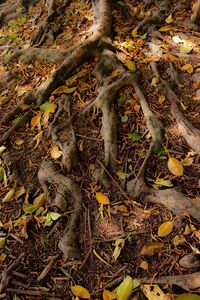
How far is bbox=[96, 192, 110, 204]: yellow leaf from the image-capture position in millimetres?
2582

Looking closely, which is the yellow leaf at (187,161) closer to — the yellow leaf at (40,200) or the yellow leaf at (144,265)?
the yellow leaf at (144,265)

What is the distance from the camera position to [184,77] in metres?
3.33

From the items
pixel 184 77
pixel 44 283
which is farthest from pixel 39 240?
pixel 184 77

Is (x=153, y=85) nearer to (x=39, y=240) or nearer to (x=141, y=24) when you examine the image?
(x=141, y=24)

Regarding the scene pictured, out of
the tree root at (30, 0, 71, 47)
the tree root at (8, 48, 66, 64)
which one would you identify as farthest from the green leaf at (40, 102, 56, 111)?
the tree root at (30, 0, 71, 47)

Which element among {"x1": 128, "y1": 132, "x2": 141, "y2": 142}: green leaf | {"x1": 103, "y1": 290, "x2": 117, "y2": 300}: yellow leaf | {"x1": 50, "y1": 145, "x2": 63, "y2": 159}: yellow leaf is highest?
{"x1": 128, "y1": 132, "x2": 141, "y2": 142}: green leaf

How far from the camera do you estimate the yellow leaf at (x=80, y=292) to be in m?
2.16

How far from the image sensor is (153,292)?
2.06 m

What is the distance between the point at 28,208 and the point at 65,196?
0.33 metres

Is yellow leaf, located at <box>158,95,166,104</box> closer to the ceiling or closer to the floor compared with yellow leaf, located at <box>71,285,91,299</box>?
closer to the ceiling

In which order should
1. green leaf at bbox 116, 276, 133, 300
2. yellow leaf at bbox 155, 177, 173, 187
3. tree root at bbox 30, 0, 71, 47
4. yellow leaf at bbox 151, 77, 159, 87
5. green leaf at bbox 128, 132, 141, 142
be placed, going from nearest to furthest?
green leaf at bbox 116, 276, 133, 300, yellow leaf at bbox 155, 177, 173, 187, green leaf at bbox 128, 132, 141, 142, yellow leaf at bbox 151, 77, 159, 87, tree root at bbox 30, 0, 71, 47

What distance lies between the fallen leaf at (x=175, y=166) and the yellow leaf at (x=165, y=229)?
448mm

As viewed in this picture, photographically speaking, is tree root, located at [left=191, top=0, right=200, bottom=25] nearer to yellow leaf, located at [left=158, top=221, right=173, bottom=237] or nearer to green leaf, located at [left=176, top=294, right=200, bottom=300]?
yellow leaf, located at [left=158, top=221, right=173, bottom=237]

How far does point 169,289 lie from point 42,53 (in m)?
3.14
